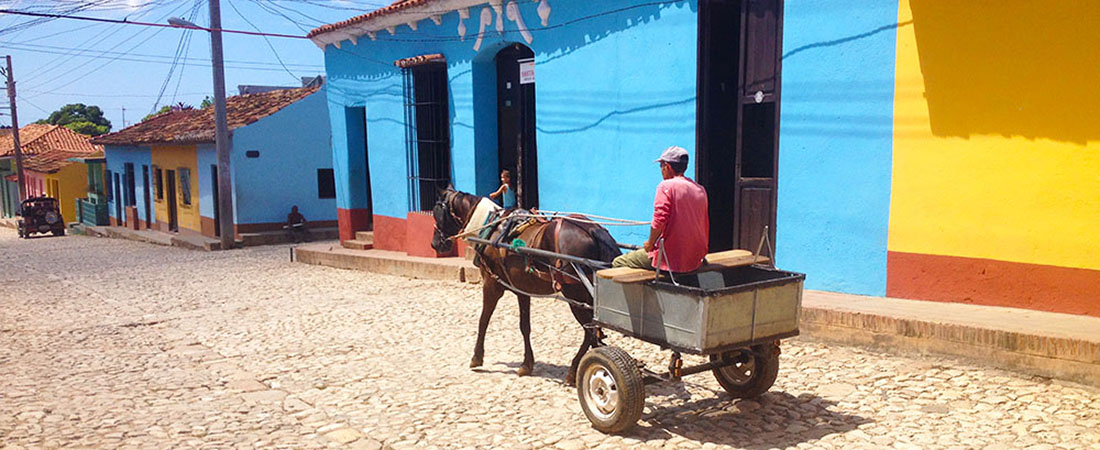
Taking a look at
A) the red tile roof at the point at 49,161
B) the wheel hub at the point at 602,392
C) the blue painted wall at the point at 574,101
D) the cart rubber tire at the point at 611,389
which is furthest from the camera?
the red tile roof at the point at 49,161

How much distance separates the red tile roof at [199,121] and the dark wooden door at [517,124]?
10.5m

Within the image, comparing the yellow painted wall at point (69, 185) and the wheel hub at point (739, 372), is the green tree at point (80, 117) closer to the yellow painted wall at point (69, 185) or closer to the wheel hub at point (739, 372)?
the yellow painted wall at point (69, 185)

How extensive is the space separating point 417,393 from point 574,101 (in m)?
5.51

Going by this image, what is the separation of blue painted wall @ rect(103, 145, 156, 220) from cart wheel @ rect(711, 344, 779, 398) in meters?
24.6

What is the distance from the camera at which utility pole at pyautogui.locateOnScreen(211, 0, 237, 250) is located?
18.1 m

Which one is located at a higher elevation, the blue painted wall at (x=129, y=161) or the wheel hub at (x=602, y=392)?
the blue painted wall at (x=129, y=161)

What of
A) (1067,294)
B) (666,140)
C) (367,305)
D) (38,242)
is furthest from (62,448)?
(38,242)

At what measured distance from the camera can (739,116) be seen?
8602 mm

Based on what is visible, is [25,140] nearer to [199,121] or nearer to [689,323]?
[199,121]

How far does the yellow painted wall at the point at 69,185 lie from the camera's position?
33938mm

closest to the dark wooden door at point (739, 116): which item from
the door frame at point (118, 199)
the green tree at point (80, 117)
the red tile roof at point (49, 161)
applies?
the door frame at point (118, 199)

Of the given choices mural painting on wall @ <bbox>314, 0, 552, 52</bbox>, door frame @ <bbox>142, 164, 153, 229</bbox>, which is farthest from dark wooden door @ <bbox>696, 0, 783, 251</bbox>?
door frame @ <bbox>142, 164, 153, 229</bbox>

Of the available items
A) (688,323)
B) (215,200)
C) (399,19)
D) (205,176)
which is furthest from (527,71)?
(205,176)

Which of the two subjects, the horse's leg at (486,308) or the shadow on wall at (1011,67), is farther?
the horse's leg at (486,308)
